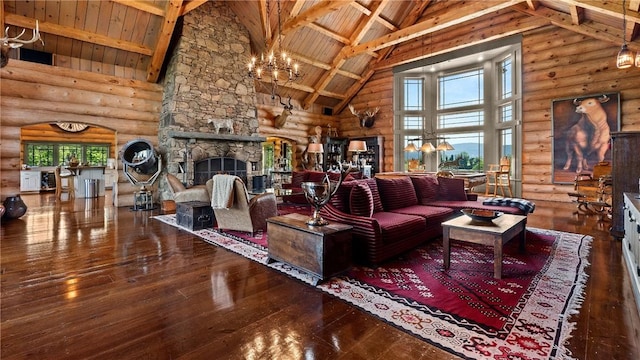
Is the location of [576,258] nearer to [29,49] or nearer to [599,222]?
[599,222]

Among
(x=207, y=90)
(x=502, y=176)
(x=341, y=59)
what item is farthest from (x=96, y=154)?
(x=502, y=176)

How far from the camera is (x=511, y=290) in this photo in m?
2.46

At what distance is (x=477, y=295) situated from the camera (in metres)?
2.37

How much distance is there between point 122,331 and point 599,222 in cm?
665

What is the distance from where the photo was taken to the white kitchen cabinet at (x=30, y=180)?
10266 mm

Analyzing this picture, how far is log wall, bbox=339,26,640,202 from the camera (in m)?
6.39

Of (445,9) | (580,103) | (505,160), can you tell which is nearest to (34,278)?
(505,160)

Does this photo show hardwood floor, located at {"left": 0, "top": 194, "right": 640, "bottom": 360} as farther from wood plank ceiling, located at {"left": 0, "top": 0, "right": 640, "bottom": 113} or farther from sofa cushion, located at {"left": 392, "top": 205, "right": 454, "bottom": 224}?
wood plank ceiling, located at {"left": 0, "top": 0, "right": 640, "bottom": 113}

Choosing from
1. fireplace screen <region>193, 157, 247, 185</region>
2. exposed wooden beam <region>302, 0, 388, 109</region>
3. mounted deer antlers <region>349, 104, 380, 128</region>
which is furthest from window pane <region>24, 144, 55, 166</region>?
mounted deer antlers <region>349, 104, 380, 128</region>

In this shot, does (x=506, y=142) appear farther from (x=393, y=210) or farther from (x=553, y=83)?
(x=393, y=210)

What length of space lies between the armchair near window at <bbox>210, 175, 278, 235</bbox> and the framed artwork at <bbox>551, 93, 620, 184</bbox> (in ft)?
23.3

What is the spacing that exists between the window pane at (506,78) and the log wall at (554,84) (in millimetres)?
895

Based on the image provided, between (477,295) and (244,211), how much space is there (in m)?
3.02

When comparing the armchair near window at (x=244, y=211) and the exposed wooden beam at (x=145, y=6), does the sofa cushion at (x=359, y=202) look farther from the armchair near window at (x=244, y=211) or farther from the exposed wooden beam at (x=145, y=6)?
the exposed wooden beam at (x=145, y=6)
